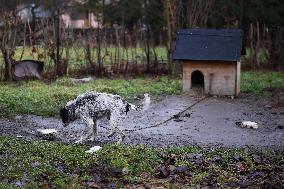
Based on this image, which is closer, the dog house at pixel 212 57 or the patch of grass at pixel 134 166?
the patch of grass at pixel 134 166

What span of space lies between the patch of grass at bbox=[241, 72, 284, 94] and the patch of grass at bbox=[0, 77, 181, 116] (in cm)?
213

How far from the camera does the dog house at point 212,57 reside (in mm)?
14562

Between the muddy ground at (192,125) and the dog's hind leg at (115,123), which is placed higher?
the dog's hind leg at (115,123)

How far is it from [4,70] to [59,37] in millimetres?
2298

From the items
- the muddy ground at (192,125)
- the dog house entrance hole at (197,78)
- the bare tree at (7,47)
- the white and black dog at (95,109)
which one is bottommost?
the muddy ground at (192,125)

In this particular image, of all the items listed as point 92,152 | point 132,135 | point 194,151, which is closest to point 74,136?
point 132,135

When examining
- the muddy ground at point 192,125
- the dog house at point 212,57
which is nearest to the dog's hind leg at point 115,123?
the muddy ground at point 192,125

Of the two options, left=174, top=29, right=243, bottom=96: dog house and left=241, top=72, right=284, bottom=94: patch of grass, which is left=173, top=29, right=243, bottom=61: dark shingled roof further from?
left=241, top=72, right=284, bottom=94: patch of grass

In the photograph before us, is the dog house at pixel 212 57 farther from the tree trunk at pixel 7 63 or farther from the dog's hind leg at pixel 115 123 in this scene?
the dog's hind leg at pixel 115 123

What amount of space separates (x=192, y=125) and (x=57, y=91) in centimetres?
479

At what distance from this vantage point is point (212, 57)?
14516 mm

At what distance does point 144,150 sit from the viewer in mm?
8336

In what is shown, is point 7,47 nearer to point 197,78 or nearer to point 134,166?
point 197,78

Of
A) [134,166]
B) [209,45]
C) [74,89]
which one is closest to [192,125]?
[134,166]
